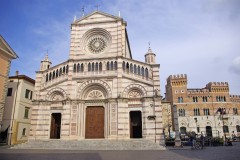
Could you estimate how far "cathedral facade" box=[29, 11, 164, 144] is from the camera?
86.1 ft

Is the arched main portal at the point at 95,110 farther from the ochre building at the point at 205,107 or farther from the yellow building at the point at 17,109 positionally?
the ochre building at the point at 205,107

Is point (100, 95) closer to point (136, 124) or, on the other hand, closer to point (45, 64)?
point (136, 124)

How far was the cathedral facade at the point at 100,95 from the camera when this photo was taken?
26.2 m

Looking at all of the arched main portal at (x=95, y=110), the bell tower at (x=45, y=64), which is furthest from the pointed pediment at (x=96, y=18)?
the arched main portal at (x=95, y=110)

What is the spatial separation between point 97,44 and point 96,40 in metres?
0.77

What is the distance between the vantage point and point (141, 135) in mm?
27031

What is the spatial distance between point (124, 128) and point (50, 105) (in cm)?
1115

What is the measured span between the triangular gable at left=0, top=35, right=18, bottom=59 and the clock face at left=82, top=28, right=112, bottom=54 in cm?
989

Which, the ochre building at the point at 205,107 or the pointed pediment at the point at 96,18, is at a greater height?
the pointed pediment at the point at 96,18

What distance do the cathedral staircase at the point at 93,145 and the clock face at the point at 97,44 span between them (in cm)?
1353

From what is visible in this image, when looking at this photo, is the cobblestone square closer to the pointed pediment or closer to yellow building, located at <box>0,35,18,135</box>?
yellow building, located at <box>0,35,18,135</box>

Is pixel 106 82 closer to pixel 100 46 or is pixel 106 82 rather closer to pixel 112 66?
pixel 112 66

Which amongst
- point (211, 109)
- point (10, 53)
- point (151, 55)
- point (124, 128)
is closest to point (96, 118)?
point (124, 128)

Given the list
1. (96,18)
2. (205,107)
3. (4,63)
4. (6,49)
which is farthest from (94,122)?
(205,107)
